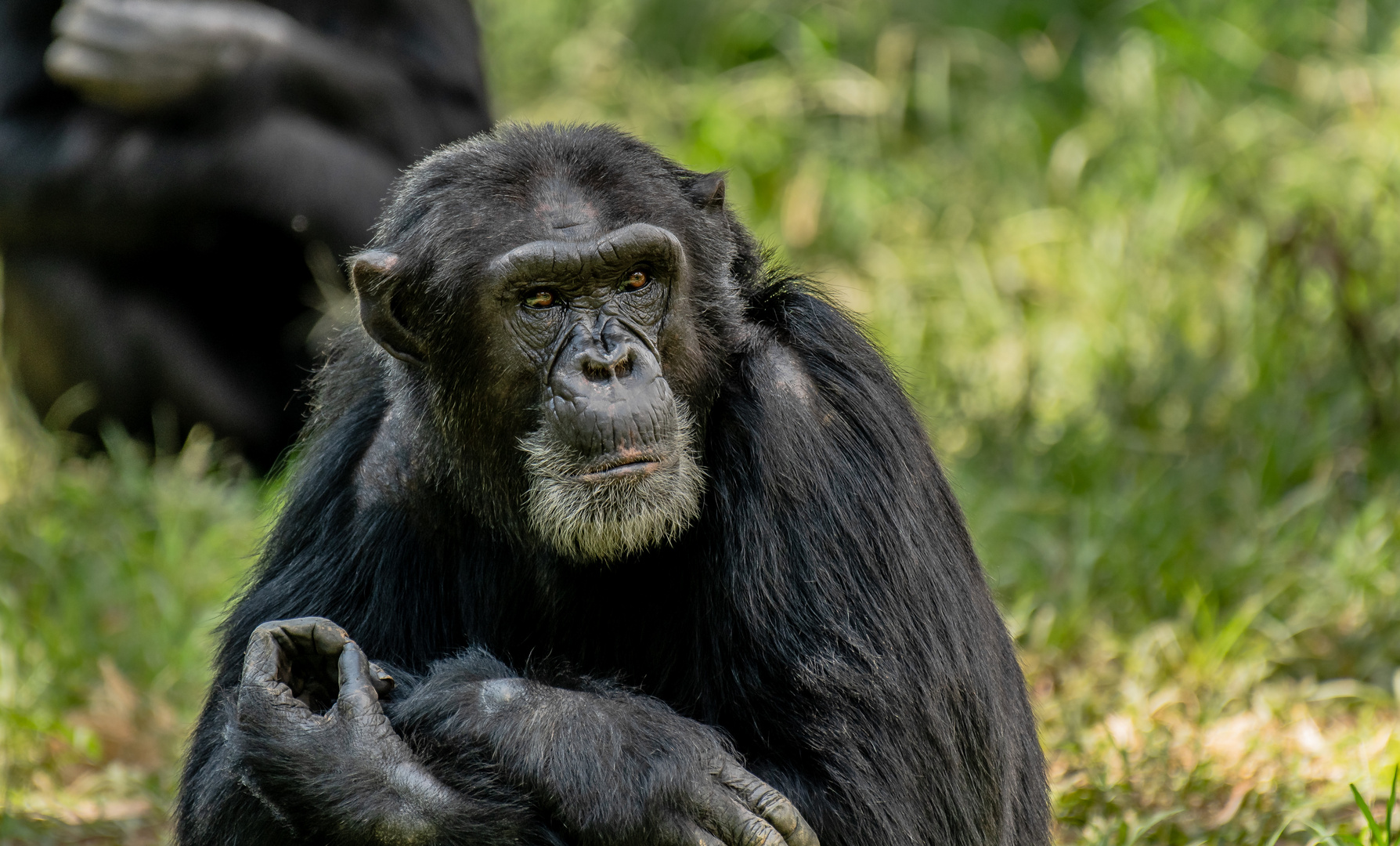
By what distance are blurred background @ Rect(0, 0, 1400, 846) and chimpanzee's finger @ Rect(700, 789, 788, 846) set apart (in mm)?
1564

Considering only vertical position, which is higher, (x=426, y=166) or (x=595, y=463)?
(x=426, y=166)

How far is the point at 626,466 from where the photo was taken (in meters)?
3.73

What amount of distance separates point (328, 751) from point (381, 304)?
116 cm

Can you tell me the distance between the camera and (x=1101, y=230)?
875 centimetres

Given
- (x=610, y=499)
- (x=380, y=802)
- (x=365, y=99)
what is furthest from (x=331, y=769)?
(x=365, y=99)

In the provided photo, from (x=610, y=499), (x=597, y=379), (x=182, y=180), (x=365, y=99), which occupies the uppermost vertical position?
(x=365, y=99)

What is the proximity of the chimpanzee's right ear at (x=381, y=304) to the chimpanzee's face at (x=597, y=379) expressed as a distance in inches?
13.1

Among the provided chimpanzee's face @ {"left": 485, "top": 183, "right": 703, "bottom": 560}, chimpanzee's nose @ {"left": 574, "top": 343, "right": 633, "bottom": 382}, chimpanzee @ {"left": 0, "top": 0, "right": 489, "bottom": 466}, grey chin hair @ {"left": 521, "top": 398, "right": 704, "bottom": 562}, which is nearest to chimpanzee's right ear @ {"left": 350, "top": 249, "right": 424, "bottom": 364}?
chimpanzee's face @ {"left": 485, "top": 183, "right": 703, "bottom": 560}

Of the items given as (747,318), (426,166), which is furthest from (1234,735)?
(426,166)

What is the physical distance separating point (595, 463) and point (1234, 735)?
2.82 meters

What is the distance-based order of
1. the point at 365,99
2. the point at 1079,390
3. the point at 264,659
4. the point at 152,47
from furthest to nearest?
1. the point at 365,99
2. the point at 152,47
3. the point at 1079,390
4. the point at 264,659

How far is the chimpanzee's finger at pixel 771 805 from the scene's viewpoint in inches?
138

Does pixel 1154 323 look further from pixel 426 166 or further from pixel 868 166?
pixel 426 166

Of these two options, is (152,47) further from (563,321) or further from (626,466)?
(626,466)
